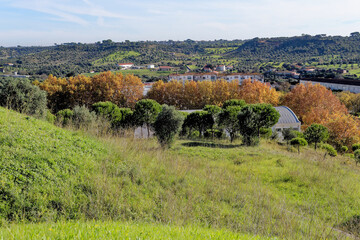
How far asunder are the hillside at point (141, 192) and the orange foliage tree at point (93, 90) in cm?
3153

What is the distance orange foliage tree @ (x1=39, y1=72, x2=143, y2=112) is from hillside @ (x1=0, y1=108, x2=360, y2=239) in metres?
31.5

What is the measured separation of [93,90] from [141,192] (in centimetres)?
3589

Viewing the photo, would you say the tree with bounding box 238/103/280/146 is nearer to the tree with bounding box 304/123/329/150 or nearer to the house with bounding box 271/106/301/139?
the tree with bounding box 304/123/329/150

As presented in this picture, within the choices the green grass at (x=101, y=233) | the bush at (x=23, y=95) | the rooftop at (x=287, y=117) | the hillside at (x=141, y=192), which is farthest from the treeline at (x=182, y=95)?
the green grass at (x=101, y=233)

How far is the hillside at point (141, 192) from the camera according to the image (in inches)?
191

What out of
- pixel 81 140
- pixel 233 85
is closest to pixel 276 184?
pixel 81 140

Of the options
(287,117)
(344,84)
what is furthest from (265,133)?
(344,84)

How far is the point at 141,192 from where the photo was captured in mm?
5918

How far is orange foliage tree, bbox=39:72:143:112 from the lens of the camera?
3825 cm

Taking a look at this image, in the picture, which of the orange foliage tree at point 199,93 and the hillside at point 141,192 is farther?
the orange foliage tree at point 199,93

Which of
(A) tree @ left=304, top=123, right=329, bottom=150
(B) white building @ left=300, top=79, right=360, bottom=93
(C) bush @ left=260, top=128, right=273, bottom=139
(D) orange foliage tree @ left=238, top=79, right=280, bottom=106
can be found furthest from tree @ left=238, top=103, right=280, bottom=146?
(B) white building @ left=300, top=79, right=360, bottom=93

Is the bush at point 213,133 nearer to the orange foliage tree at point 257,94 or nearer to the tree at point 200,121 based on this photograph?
the tree at point 200,121

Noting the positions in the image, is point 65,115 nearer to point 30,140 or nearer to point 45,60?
point 30,140

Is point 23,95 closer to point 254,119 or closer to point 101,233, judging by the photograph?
point 254,119
